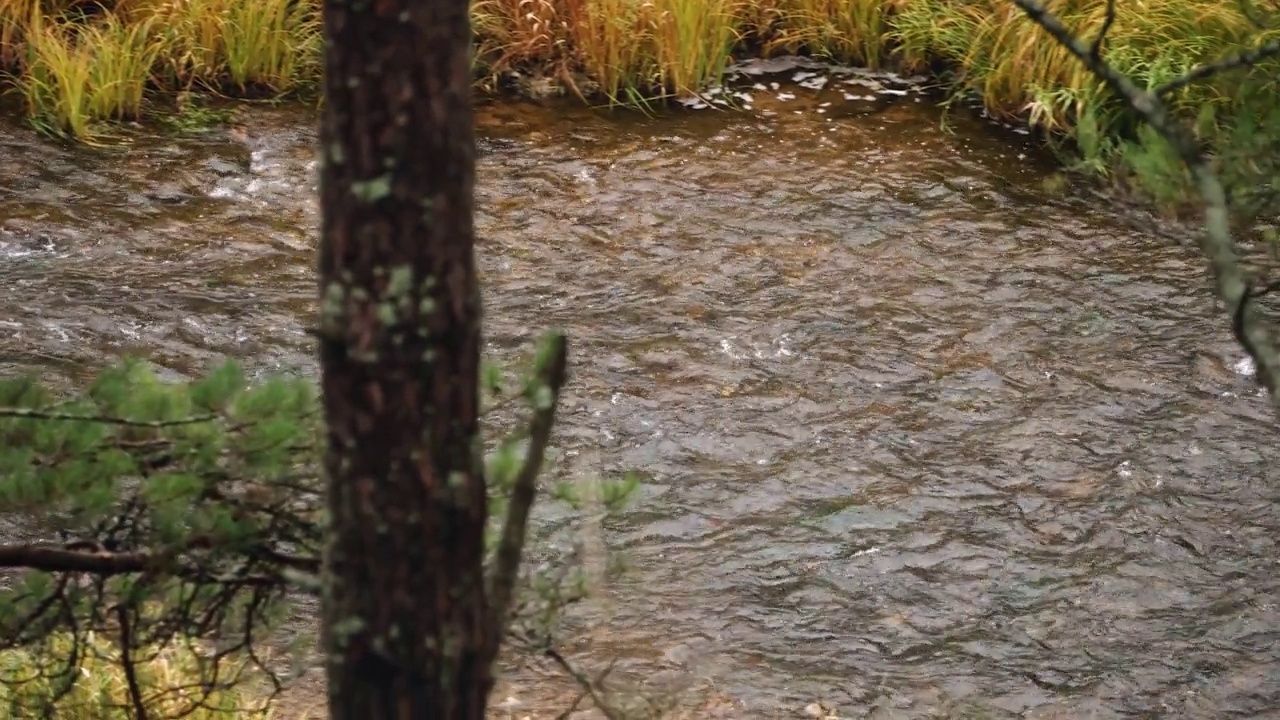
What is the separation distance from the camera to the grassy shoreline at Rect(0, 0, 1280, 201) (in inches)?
299

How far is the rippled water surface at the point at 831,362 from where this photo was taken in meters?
4.50

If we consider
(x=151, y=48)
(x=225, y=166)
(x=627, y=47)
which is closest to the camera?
(x=225, y=166)

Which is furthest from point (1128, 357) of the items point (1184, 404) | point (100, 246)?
point (100, 246)

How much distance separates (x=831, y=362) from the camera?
5918 mm

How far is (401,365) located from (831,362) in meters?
3.98

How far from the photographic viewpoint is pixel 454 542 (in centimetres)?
215

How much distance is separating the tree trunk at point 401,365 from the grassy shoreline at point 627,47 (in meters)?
5.67

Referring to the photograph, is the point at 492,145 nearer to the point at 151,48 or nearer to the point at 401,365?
the point at 151,48

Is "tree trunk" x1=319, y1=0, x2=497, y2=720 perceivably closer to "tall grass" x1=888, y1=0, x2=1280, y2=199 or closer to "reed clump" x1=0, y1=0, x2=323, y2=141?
"tall grass" x1=888, y1=0, x2=1280, y2=199

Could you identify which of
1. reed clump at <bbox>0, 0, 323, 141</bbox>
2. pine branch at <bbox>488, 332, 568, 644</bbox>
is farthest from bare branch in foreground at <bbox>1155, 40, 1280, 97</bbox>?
reed clump at <bbox>0, 0, 323, 141</bbox>

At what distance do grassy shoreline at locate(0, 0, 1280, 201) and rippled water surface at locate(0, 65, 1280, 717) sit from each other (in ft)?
1.04

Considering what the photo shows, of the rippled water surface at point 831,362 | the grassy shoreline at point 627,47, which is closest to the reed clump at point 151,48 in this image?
the grassy shoreline at point 627,47

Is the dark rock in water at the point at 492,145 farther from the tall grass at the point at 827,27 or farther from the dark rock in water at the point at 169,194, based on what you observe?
the tall grass at the point at 827,27

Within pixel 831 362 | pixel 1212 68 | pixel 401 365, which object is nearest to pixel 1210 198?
pixel 1212 68
